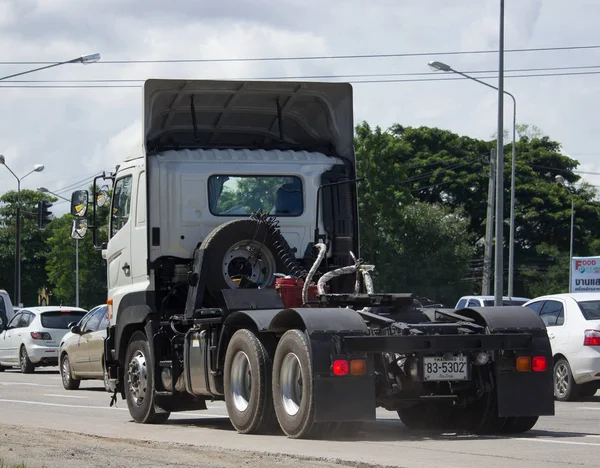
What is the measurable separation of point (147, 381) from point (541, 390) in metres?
4.68

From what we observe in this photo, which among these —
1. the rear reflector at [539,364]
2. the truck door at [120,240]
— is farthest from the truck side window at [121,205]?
the rear reflector at [539,364]

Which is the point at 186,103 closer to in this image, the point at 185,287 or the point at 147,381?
the point at 185,287

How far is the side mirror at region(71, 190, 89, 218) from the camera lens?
1560cm

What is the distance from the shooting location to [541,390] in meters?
11.7

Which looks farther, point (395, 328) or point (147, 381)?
point (147, 381)

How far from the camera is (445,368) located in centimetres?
1128

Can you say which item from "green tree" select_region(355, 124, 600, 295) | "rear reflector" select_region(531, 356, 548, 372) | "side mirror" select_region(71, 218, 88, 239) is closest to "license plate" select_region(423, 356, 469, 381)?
"rear reflector" select_region(531, 356, 548, 372)

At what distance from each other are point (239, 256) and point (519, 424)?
138 inches

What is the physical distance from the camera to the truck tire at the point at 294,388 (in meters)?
10.9

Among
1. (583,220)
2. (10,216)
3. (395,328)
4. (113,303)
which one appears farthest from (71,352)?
(10,216)

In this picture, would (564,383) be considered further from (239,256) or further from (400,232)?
(400,232)

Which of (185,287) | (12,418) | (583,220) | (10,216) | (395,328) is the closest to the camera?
(395,328)

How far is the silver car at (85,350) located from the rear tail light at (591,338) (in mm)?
8230

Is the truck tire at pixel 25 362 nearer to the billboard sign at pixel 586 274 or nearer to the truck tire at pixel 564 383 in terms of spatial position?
the truck tire at pixel 564 383
